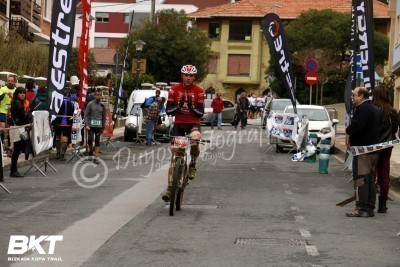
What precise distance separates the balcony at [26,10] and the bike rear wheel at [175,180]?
33883mm

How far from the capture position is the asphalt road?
1002 centimetres

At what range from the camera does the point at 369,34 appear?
68.2 feet

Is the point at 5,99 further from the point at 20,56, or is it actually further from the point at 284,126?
the point at 20,56

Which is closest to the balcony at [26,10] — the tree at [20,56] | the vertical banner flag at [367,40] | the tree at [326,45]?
the tree at [20,56]

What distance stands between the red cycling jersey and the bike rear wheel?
0.76m

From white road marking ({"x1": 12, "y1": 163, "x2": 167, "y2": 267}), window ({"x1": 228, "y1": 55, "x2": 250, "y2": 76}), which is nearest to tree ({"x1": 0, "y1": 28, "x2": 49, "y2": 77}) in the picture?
white road marking ({"x1": 12, "y1": 163, "x2": 167, "y2": 267})

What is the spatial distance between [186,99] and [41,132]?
250 inches

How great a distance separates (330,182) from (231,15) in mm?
65751

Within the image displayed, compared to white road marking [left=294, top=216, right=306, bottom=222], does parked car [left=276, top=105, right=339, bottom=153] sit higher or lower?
higher

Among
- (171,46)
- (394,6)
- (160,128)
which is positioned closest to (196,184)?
(160,128)

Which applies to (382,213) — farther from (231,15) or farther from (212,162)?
(231,15)

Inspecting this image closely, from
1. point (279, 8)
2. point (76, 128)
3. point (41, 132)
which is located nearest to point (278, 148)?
point (76, 128)

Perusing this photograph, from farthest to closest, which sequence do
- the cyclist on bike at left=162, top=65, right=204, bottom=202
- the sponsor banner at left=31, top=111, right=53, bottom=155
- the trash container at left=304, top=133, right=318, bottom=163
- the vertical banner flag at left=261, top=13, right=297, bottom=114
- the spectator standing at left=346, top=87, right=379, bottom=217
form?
the vertical banner flag at left=261, top=13, right=297, bottom=114 → the trash container at left=304, top=133, right=318, bottom=163 → the sponsor banner at left=31, top=111, right=53, bottom=155 → the cyclist on bike at left=162, top=65, right=204, bottom=202 → the spectator standing at left=346, top=87, right=379, bottom=217

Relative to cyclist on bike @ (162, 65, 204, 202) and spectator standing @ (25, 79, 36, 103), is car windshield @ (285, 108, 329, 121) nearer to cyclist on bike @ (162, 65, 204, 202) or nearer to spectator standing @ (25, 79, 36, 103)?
spectator standing @ (25, 79, 36, 103)
